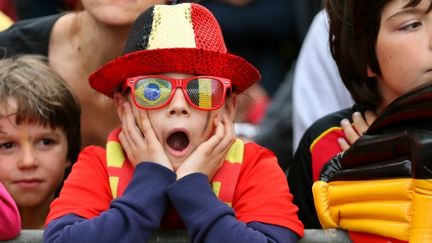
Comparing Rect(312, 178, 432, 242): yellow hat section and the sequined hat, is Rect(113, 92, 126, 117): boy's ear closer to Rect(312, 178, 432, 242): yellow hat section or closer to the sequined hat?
the sequined hat

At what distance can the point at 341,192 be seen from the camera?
10.9 ft

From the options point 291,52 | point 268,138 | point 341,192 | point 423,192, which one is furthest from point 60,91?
point 291,52

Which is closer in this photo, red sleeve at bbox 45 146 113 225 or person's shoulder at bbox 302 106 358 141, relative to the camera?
red sleeve at bbox 45 146 113 225

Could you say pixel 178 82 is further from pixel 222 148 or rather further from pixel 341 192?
pixel 341 192

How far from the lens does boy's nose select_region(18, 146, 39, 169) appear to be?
12.5 ft

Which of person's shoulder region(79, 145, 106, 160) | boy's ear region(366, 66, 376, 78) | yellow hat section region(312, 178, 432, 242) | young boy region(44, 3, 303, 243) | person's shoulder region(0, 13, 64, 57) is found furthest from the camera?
person's shoulder region(0, 13, 64, 57)

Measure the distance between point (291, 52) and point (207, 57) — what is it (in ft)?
14.5

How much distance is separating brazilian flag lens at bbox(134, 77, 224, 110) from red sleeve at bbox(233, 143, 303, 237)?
0.23m

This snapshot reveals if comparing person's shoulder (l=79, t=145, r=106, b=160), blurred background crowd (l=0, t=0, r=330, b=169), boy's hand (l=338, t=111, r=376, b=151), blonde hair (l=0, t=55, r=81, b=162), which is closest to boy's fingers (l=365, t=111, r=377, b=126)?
boy's hand (l=338, t=111, r=376, b=151)

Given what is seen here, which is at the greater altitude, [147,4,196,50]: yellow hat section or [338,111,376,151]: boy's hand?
[147,4,196,50]: yellow hat section

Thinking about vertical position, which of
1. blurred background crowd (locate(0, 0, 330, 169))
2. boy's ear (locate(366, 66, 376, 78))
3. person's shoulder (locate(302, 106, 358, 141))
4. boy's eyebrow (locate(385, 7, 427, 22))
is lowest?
blurred background crowd (locate(0, 0, 330, 169))

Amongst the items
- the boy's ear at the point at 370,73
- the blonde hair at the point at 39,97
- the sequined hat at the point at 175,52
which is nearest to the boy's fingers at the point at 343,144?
the boy's ear at the point at 370,73

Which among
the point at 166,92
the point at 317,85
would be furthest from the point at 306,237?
the point at 317,85

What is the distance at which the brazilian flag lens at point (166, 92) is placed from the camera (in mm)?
3340
